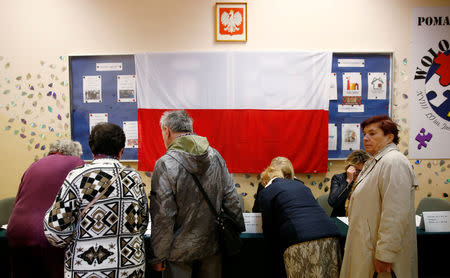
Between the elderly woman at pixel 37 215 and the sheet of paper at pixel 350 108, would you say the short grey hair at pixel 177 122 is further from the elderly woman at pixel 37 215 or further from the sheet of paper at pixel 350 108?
the sheet of paper at pixel 350 108

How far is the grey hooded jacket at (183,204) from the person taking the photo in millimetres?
1545

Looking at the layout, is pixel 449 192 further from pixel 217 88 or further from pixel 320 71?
pixel 217 88

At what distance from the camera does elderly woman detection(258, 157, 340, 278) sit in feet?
5.57

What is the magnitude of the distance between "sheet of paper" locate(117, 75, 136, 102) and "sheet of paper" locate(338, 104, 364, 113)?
7.48 ft

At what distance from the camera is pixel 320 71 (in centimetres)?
304

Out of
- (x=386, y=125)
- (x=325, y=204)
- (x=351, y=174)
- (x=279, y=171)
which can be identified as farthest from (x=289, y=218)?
(x=325, y=204)

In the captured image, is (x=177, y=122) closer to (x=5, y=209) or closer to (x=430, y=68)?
(x=5, y=209)

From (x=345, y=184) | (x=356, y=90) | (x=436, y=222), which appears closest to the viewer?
(x=436, y=222)

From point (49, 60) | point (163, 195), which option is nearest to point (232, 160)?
point (163, 195)

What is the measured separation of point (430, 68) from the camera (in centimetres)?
311

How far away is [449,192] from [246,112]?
2453mm

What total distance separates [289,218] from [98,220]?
1071mm

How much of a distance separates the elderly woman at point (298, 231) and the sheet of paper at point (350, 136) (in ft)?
5.07

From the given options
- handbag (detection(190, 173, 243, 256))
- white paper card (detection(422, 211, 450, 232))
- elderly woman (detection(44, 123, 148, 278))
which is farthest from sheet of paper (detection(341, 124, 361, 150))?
elderly woman (detection(44, 123, 148, 278))
